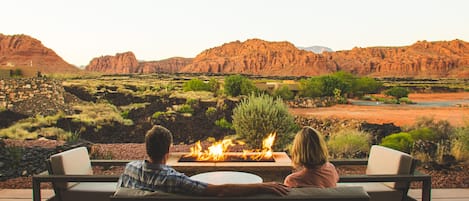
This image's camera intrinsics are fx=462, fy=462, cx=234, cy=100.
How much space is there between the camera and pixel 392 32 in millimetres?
7379

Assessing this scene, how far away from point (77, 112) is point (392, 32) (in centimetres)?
542

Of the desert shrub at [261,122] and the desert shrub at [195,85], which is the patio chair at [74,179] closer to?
the desert shrub at [261,122]

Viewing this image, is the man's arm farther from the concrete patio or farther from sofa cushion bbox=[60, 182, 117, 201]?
the concrete patio

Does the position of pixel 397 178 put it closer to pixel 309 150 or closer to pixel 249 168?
pixel 309 150

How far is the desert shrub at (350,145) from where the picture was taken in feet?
21.3

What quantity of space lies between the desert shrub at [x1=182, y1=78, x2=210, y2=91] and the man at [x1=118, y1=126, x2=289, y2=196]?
18.8ft

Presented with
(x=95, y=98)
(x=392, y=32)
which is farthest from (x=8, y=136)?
(x=392, y=32)

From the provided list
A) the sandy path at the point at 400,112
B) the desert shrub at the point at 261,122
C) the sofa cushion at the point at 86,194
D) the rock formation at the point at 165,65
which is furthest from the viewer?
the rock formation at the point at 165,65

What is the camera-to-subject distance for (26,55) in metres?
7.42

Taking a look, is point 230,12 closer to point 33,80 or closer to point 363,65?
point 363,65

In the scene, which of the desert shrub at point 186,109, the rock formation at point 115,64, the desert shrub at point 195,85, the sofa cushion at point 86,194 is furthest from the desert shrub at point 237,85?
the sofa cushion at point 86,194

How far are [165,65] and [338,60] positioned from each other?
9.83 feet

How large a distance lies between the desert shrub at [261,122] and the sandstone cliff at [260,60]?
4.90 ft

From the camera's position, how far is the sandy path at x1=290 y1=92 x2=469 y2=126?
23.6 feet
